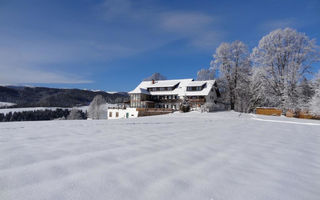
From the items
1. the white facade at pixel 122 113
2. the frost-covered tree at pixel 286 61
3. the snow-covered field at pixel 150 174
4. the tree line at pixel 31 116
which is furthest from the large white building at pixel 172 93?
the tree line at pixel 31 116

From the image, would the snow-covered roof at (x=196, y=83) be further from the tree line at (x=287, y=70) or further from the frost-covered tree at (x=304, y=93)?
the frost-covered tree at (x=304, y=93)

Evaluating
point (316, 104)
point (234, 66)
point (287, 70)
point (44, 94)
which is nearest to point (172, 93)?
point (234, 66)

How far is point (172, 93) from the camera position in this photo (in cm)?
3412

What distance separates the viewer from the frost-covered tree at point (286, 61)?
58.3 feet

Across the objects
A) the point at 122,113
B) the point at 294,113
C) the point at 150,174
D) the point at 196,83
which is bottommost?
the point at 122,113

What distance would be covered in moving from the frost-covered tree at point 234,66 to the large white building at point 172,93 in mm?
5408

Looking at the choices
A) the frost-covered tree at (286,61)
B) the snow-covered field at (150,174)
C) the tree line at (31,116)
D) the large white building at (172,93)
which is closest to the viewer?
the snow-covered field at (150,174)

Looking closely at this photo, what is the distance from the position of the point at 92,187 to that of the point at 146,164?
86cm

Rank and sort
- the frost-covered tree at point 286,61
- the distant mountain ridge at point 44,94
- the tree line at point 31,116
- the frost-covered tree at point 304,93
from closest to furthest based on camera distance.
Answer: the frost-covered tree at point 304,93, the frost-covered tree at point 286,61, the tree line at point 31,116, the distant mountain ridge at point 44,94

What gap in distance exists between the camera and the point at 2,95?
116 metres

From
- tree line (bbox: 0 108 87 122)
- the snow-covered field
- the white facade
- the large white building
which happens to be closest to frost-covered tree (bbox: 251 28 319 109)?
the large white building

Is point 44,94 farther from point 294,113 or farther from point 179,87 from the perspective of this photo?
point 294,113

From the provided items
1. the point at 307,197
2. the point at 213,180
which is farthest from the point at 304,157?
the point at 213,180

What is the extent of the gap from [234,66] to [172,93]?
530 inches
